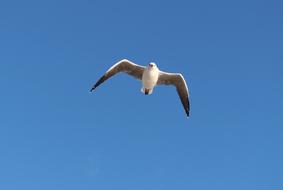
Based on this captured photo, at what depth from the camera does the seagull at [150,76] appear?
6731 cm

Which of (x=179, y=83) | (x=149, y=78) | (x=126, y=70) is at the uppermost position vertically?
(x=126, y=70)

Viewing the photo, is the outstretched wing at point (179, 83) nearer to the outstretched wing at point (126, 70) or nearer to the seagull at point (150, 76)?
the seagull at point (150, 76)

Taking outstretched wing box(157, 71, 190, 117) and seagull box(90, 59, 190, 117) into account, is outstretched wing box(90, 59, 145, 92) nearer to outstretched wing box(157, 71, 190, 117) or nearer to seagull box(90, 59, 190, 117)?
seagull box(90, 59, 190, 117)

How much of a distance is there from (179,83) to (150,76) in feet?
8.81

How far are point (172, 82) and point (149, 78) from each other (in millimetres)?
2416

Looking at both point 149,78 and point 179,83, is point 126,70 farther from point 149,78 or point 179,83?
point 179,83

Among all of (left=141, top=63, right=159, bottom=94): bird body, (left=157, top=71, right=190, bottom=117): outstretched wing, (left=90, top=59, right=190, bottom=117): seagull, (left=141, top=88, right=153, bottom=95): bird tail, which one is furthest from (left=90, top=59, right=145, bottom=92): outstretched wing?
(left=141, top=88, right=153, bottom=95): bird tail

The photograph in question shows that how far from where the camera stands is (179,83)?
6906 centimetres

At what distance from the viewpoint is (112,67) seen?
68375 millimetres

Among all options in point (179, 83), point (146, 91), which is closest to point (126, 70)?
point (146, 91)
